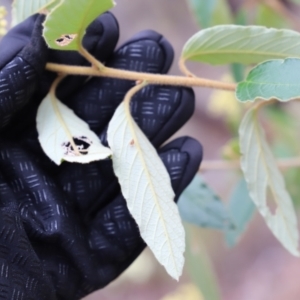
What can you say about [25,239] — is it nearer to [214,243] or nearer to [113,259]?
[113,259]

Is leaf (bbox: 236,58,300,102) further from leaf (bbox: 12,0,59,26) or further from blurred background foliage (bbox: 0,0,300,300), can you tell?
blurred background foliage (bbox: 0,0,300,300)

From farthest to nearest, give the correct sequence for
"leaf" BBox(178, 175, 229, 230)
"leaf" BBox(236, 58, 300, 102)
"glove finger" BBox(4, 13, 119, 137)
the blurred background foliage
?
the blurred background foliage → "leaf" BBox(178, 175, 229, 230) → "glove finger" BBox(4, 13, 119, 137) → "leaf" BBox(236, 58, 300, 102)

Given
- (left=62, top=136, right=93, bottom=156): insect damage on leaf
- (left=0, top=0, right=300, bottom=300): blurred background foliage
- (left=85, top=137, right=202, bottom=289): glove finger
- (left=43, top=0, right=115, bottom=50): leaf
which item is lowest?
(left=0, top=0, right=300, bottom=300): blurred background foliage

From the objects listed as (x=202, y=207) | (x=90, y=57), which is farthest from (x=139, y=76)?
(x=202, y=207)

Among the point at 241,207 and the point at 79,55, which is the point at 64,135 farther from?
the point at 241,207

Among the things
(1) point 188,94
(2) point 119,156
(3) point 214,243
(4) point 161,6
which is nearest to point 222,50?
(1) point 188,94

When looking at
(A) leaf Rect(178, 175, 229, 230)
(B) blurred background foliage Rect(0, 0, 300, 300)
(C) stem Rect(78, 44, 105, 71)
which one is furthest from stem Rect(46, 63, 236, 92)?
(B) blurred background foliage Rect(0, 0, 300, 300)
